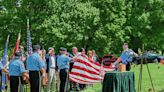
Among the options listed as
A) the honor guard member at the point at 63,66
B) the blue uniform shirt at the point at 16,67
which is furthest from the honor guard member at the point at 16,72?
→ the honor guard member at the point at 63,66

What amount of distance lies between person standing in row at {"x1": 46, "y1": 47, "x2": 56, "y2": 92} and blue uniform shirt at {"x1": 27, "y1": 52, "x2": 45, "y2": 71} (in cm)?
379

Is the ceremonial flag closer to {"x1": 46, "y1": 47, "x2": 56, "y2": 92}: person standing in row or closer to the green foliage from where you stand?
{"x1": 46, "y1": 47, "x2": 56, "y2": 92}: person standing in row

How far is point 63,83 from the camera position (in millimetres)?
17969

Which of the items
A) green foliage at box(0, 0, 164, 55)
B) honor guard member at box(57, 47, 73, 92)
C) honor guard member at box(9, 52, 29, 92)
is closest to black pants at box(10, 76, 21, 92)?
honor guard member at box(9, 52, 29, 92)

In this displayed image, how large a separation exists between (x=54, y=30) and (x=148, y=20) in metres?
12.8

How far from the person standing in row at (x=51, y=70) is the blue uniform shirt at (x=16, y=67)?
3893 millimetres

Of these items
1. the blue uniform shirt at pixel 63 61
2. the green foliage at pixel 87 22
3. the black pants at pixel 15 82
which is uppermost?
the green foliage at pixel 87 22

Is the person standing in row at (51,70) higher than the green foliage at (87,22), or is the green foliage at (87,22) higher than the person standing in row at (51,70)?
the green foliage at (87,22)

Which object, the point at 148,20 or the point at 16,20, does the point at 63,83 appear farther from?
the point at 148,20

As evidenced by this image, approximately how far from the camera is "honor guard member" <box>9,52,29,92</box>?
1499 cm

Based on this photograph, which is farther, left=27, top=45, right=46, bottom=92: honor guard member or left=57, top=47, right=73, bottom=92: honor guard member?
left=57, top=47, right=73, bottom=92: honor guard member

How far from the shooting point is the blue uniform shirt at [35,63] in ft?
49.4

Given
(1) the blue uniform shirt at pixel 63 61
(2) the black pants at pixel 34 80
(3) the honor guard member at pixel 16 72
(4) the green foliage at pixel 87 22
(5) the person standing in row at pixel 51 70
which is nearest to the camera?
(3) the honor guard member at pixel 16 72

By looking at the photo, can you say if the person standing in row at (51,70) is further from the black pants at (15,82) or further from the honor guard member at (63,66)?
the black pants at (15,82)
